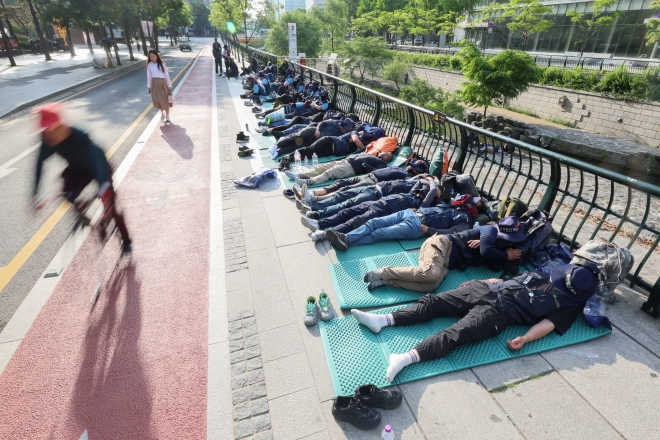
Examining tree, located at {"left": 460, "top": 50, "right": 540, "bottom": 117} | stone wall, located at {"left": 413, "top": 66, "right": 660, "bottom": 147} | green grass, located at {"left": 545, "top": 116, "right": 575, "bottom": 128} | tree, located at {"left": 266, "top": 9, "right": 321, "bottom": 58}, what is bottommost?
green grass, located at {"left": 545, "top": 116, "right": 575, "bottom": 128}

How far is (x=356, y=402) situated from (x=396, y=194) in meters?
3.47

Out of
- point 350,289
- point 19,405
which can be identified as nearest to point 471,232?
point 350,289

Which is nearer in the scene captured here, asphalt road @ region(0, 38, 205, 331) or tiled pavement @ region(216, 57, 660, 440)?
tiled pavement @ region(216, 57, 660, 440)

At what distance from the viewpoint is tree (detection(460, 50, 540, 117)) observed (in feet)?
67.5

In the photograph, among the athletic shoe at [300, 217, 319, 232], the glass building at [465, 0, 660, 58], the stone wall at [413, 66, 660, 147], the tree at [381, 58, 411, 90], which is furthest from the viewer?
the tree at [381, 58, 411, 90]

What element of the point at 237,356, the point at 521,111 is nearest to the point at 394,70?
the point at 521,111

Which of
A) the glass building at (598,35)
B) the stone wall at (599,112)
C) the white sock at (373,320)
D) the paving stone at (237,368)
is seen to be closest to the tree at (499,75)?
the stone wall at (599,112)

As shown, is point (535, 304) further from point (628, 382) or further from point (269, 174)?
point (269, 174)

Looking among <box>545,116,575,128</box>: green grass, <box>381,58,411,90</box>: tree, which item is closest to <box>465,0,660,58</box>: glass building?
<box>381,58,411,90</box>: tree

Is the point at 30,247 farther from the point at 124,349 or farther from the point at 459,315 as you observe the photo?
the point at 459,315

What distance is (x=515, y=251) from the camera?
4.05m

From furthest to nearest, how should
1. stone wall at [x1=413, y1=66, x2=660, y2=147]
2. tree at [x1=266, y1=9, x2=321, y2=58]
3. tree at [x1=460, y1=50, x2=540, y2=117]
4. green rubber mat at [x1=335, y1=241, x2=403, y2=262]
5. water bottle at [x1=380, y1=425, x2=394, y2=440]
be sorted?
1. tree at [x1=266, y1=9, x2=321, y2=58]
2. tree at [x1=460, y1=50, x2=540, y2=117]
3. stone wall at [x1=413, y1=66, x2=660, y2=147]
4. green rubber mat at [x1=335, y1=241, x2=403, y2=262]
5. water bottle at [x1=380, y1=425, x2=394, y2=440]

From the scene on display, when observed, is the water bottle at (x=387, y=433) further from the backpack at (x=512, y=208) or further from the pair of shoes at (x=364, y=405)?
the backpack at (x=512, y=208)

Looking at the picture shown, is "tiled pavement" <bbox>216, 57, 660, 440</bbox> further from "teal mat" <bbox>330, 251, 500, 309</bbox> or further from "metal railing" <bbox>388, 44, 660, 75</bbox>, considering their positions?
"metal railing" <bbox>388, 44, 660, 75</bbox>
